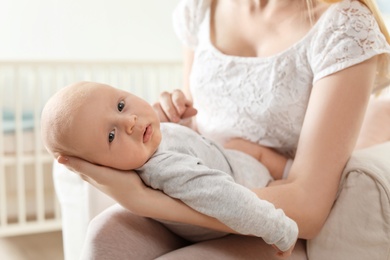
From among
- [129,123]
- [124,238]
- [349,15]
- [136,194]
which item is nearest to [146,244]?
[124,238]

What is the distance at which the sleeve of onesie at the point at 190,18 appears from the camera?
153 cm

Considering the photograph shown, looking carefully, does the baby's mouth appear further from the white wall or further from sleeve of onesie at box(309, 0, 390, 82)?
the white wall

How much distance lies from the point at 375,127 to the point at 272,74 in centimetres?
39

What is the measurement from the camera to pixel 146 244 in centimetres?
107

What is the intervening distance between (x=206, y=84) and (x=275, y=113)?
21cm

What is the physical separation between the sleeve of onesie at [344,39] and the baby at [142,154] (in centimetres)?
→ 37

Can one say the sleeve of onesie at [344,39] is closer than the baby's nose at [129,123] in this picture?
No

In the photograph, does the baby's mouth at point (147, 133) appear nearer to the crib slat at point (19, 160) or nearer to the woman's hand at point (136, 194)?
the woman's hand at point (136, 194)

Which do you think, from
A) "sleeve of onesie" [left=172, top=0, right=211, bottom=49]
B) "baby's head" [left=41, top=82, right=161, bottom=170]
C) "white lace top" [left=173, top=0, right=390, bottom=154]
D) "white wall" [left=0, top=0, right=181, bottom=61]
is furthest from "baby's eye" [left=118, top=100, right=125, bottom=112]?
"white wall" [left=0, top=0, right=181, bottom=61]

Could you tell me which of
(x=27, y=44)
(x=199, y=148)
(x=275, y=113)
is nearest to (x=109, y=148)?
(x=199, y=148)

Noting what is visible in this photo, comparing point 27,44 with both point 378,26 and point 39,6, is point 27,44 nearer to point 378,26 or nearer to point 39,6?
point 39,6

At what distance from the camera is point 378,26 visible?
1.23 m

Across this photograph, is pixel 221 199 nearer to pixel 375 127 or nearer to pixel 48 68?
pixel 375 127

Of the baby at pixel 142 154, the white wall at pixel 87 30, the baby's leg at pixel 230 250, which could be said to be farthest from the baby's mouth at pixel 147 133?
the white wall at pixel 87 30
